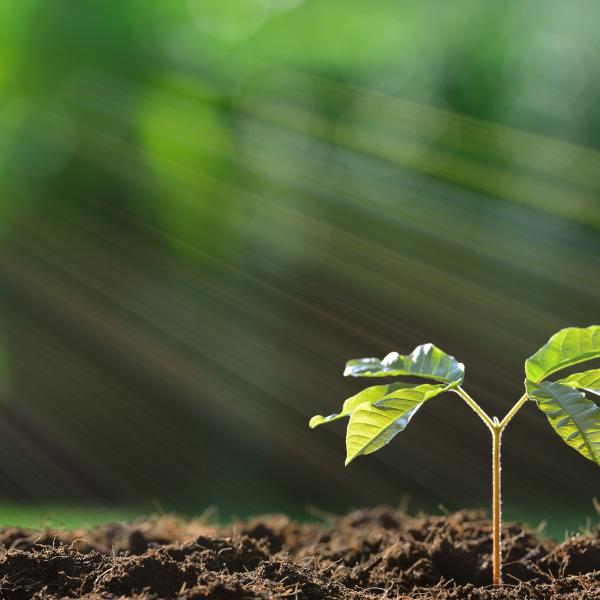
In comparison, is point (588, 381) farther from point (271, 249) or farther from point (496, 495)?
point (271, 249)

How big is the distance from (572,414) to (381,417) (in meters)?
0.33

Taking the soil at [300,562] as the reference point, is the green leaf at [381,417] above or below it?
above

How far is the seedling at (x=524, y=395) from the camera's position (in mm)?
1273

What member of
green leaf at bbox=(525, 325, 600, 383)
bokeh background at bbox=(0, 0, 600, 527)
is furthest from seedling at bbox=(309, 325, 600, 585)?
bokeh background at bbox=(0, 0, 600, 527)

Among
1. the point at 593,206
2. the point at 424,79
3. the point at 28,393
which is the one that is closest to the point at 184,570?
the point at 28,393

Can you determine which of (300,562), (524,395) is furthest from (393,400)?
(300,562)

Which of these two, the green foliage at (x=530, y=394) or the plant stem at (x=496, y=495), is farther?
the plant stem at (x=496, y=495)

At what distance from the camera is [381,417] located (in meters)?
1.34

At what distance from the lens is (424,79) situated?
5.59 m

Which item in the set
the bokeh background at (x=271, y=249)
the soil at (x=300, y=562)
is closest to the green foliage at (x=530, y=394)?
the soil at (x=300, y=562)

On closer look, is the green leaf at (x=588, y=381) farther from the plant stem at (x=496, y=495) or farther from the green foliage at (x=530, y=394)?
the plant stem at (x=496, y=495)

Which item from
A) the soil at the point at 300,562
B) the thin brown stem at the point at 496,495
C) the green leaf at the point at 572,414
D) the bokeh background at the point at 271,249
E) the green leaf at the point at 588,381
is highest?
the bokeh background at the point at 271,249

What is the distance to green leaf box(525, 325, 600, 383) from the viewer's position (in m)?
1.32

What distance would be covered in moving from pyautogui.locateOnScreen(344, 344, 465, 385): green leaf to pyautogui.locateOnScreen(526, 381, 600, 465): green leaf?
142mm
